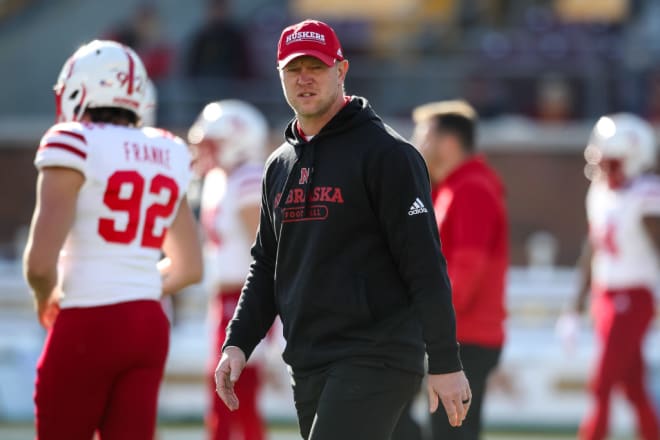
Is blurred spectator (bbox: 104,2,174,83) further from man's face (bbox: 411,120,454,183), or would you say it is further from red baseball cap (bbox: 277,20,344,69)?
red baseball cap (bbox: 277,20,344,69)

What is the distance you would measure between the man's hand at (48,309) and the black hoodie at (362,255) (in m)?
0.85

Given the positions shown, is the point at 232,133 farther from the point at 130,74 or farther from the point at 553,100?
the point at 553,100

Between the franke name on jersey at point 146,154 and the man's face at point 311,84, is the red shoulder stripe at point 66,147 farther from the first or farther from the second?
the man's face at point 311,84

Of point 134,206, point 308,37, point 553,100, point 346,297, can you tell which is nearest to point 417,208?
point 346,297

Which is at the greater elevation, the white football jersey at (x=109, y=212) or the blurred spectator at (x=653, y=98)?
the blurred spectator at (x=653, y=98)

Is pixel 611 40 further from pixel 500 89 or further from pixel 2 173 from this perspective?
pixel 2 173

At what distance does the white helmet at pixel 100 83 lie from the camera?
15.1ft

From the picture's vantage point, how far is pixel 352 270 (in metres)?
3.93

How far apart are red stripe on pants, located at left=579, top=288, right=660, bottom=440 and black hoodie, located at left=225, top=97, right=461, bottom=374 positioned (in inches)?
140

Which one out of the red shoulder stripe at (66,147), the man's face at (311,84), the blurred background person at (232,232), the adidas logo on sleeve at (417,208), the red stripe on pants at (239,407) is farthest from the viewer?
the blurred background person at (232,232)

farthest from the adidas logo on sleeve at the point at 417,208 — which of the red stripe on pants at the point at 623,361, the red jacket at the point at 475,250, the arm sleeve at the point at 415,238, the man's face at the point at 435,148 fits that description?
the red stripe on pants at the point at 623,361

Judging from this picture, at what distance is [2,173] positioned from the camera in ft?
45.6

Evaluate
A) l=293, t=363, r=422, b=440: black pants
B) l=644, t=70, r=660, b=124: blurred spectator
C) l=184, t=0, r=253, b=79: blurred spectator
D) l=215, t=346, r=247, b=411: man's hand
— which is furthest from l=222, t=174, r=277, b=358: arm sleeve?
l=644, t=70, r=660, b=124: blurred spectator

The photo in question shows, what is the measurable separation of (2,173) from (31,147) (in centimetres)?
45
